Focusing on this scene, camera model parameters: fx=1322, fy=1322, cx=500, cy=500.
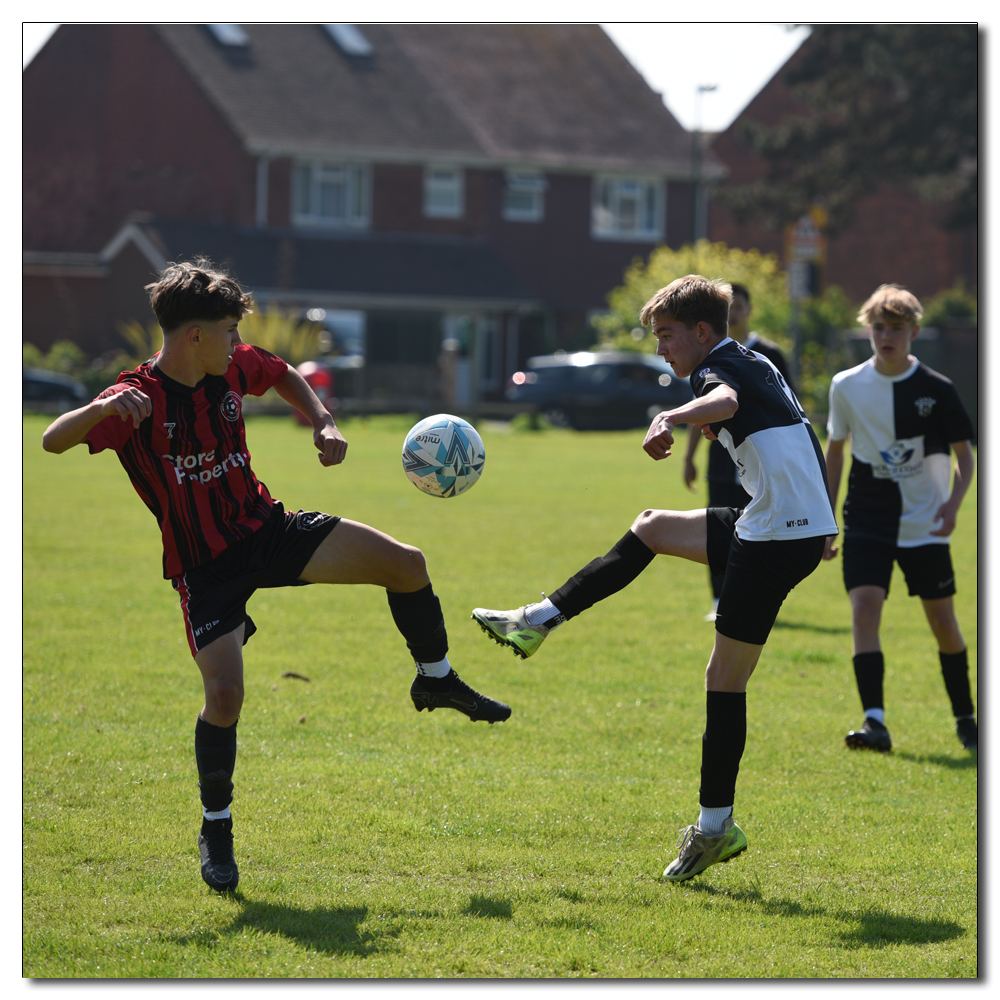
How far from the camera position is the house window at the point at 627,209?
4469 centimetres

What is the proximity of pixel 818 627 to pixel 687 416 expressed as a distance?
6.34m

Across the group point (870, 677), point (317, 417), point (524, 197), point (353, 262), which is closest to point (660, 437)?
point (317, 417)

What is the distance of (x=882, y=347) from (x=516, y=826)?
3151 millimetres

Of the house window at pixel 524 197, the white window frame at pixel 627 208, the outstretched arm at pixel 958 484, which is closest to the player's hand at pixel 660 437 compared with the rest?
the outstretched arm at pixel 958 484

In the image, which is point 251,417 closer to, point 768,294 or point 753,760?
point 768,294

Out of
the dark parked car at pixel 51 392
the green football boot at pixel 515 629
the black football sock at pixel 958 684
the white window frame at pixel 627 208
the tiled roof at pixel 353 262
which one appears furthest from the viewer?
the white window frame at pixel 627 208

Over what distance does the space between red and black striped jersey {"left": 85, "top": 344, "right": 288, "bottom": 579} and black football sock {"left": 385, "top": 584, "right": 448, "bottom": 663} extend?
2.20ft

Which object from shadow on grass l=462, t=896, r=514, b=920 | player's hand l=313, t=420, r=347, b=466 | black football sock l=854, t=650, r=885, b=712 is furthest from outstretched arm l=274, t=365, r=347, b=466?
black football sock l=854, t=650, r=885, b=712

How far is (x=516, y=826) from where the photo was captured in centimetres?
552

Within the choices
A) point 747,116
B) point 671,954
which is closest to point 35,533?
point 671,954

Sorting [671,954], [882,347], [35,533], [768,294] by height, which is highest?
[768,294]

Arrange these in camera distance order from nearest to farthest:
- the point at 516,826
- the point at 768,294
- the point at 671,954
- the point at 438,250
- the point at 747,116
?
the point at 671,954 → the point at 516,826 → the point at 768,294 → the point at 438,250 → the point at 747,116

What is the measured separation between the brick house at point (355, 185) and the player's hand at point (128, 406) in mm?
34908

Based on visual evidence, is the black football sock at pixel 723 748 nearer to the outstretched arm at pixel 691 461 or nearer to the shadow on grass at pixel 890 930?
the shadow on grass at pixel 890 930
